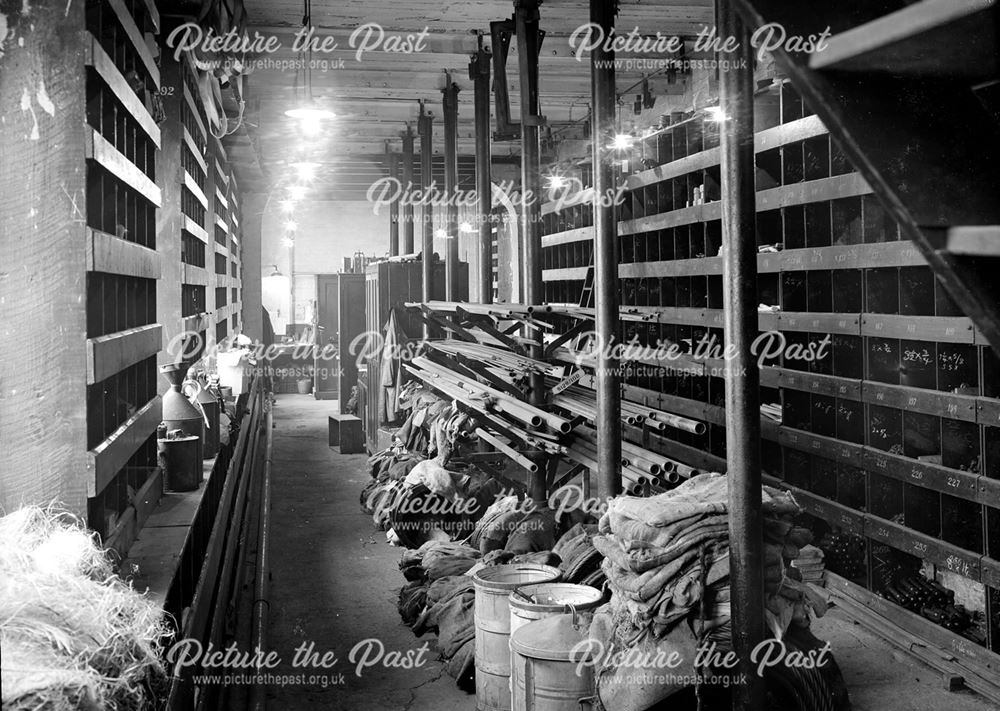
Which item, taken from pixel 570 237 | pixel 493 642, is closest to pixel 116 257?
pixel 493 642

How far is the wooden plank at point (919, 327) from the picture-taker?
4.23 metres

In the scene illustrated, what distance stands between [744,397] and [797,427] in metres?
2.79

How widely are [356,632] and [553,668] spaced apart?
2419 mm

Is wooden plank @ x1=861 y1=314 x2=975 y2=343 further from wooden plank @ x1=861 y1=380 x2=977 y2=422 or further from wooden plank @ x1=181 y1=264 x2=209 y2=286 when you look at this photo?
wooden plank @ x1=181 y1=264 x2=209 y2=286

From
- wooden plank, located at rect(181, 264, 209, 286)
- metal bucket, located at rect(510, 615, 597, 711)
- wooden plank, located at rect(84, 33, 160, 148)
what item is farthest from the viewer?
wooden plank, located at rect(181, 264, 209, 286)

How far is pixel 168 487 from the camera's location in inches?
174

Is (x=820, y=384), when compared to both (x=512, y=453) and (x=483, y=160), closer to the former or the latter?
(x=512, y=453)

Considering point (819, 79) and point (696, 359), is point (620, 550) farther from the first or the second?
point (696, 359)

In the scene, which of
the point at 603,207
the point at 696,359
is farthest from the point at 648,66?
the point at 603,207

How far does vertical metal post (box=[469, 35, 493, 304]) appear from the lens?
341 inches

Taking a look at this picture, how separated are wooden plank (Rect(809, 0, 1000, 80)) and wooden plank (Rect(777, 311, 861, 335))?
403cm

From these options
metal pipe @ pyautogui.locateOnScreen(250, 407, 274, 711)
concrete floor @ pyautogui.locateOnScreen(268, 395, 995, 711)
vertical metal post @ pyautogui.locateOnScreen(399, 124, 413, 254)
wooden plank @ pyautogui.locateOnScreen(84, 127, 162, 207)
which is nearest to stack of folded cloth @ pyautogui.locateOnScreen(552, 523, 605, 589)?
concrete floor @ pyautogui.locateOnScreen(268, 395, 995, 711)

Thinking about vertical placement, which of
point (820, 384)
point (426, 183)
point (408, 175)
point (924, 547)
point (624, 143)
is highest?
point (408, 175)

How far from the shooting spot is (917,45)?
1167mm
